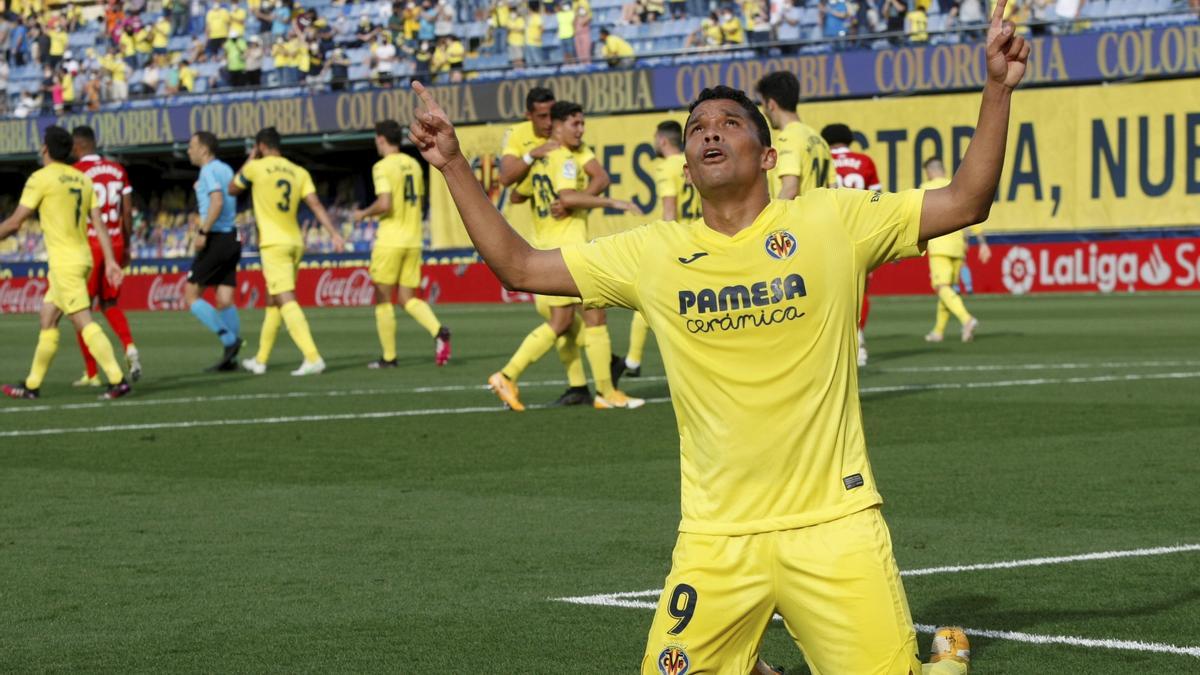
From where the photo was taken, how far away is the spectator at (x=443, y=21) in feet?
139

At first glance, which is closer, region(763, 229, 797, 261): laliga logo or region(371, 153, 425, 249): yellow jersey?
region(763, 229, 797, 261): laliga logo

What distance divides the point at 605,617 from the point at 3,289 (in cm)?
3832

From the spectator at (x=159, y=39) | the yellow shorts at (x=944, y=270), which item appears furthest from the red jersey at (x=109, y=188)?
the spectator at (x=159, y=39)

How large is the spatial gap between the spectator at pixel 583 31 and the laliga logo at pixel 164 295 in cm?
960

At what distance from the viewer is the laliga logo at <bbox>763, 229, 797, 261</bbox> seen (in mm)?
4297

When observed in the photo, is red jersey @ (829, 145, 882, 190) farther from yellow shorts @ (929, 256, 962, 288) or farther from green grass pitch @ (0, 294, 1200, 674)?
yellow shorts @ (929, 256, 962, 288)

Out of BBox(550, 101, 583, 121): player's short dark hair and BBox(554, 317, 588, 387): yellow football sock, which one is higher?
BBox(550, 101, 583, 121): player's short dark hair

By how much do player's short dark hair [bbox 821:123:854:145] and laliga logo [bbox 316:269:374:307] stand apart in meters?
22.3

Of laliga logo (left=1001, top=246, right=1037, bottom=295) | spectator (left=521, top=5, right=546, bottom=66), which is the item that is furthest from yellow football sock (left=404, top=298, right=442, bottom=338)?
spectator (left=521, top=5, right=546, bottom=66)

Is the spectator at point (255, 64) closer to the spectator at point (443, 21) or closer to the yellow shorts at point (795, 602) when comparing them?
the spectator at point (443, 21)

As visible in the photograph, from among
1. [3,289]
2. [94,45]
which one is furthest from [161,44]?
[3,289]

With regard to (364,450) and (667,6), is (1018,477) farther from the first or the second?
(667,6)

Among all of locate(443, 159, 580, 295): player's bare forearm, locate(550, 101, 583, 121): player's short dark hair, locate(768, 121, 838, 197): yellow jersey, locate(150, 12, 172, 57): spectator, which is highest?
locate(443, 159, 580, 295): player's bare forearm

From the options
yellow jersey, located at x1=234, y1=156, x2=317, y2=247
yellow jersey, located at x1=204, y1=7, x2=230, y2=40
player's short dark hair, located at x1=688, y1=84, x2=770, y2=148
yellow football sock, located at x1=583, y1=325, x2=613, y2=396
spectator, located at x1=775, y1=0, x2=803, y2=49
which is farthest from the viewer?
yellow jersey, located at x1=204, y1=7, x2=230, y2=40
